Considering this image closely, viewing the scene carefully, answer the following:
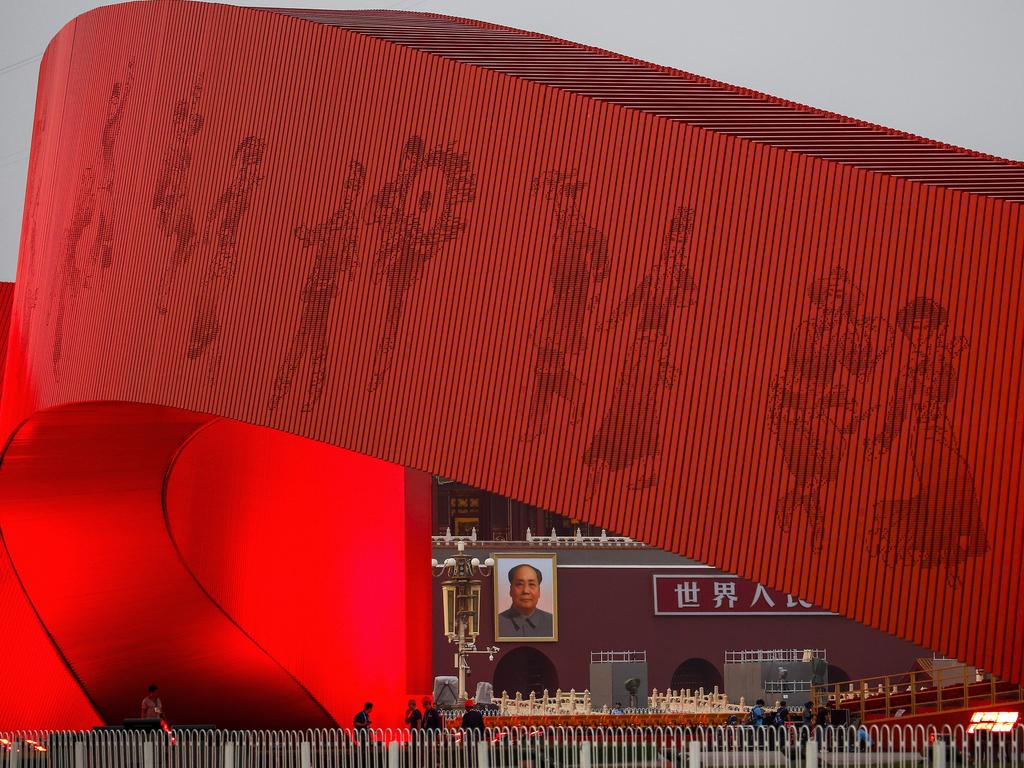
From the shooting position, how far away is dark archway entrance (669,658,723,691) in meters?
33.6

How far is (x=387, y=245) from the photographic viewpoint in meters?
11.6

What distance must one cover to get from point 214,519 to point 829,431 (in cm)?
692

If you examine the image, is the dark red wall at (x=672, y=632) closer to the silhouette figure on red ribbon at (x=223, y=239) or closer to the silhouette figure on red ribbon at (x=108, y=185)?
the silhouette figure on red ribbon at (x=108, y=185)

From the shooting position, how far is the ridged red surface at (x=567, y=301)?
9672 mm

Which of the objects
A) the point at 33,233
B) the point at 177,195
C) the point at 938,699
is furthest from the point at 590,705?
the point at 177,195

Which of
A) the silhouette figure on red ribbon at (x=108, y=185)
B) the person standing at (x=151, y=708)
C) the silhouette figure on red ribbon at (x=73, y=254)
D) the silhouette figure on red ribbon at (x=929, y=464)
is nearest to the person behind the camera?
the silhouette figure on red ribbon at (x=929, y=464)

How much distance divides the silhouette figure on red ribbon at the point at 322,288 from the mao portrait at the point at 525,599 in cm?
2133

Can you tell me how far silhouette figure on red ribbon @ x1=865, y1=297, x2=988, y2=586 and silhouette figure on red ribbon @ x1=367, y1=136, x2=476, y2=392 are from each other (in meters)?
3.66

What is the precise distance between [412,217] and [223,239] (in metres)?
1.84

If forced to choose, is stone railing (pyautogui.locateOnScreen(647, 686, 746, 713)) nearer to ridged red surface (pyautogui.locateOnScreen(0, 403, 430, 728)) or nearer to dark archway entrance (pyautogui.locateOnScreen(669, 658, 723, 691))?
dark archway entrance (pyautogui.locateOnScreen(669, 658, 723, 691))

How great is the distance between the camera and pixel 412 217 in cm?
1157

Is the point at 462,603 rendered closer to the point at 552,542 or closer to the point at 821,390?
the point at 821,390

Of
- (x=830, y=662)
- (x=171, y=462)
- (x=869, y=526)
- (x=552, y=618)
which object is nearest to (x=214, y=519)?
(x=171, y=462)

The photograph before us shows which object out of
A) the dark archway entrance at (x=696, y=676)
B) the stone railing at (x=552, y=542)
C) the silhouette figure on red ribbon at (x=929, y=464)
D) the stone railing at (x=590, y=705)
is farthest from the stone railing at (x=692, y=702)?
the silhouette figure on red ribbon at (x=929, y=464)
